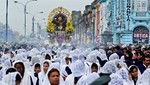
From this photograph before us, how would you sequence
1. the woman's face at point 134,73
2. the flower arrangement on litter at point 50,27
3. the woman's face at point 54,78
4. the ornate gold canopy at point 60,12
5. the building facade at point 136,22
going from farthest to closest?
1. the building facade at point 136,22
2. the ornate gold canopy at point 60,12
3. the flower arrangement on litter at point 50,27
4. the woman's face at point 134,73
5. the woman's face at point 54,78

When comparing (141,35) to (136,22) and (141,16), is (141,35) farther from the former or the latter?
(141,16)

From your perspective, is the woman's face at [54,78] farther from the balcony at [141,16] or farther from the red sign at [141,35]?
the balcony at [141,16]

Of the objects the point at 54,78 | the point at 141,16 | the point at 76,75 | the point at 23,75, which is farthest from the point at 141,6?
the point at 54,78

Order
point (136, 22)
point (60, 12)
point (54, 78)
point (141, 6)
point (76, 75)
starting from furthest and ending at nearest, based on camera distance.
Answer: point (141, 6)
point (136, 22)
point (60, 12)
point (76, 75)
point (54, 78)

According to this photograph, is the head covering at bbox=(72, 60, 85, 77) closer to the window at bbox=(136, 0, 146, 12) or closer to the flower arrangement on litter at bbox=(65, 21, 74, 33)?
the flower arrangement on litter at bbox=(65, 21, 74, 33)

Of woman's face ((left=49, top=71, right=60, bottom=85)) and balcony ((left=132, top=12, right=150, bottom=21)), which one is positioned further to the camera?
balcony ((left=132, top=12, right=150, bottom=21))

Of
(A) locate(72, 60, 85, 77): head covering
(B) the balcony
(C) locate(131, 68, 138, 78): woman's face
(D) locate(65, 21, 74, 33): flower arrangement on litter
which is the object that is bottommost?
(C) locate(131, 68, 138, 78): woman's face

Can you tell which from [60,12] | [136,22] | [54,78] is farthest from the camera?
[136,22]

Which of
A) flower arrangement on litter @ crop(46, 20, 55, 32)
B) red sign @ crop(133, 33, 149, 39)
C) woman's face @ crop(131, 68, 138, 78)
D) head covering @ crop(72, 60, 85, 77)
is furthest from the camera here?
red sign @ crop(133, 33, 149, 39)

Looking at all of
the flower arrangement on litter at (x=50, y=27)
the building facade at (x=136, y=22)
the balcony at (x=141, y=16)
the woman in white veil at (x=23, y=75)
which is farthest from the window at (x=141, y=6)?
the woman in white veil at (x=23, y=75)

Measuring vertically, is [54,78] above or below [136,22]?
below

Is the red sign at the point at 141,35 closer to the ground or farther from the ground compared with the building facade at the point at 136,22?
closer to the ground

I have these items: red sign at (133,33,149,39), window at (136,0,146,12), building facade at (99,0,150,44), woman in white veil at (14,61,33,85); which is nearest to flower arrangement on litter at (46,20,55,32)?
building facade at (99,0,150,44)

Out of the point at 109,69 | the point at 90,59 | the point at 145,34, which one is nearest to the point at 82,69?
the point at 109,69
